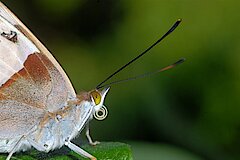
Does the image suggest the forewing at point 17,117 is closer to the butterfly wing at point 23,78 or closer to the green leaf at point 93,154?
the butterfly wing at point 23,78

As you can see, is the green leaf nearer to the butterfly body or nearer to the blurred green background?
the butterfly body

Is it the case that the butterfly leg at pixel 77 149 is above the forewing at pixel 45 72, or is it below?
below

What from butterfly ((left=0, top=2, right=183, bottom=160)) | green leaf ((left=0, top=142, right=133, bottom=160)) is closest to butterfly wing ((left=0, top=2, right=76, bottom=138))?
butterfly ((left=0, top=2, right=183, bottom=160))

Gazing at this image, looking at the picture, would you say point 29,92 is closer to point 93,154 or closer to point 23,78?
point 23,78

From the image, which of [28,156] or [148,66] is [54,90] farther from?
[148,66]

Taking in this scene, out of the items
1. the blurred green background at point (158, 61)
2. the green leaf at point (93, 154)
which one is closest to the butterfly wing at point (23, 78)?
the green leaf at point (93, 154)

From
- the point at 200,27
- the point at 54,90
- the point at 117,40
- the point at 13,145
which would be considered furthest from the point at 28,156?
the point at 200,27

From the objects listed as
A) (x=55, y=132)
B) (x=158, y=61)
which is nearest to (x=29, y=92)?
(x=55, y=132)
